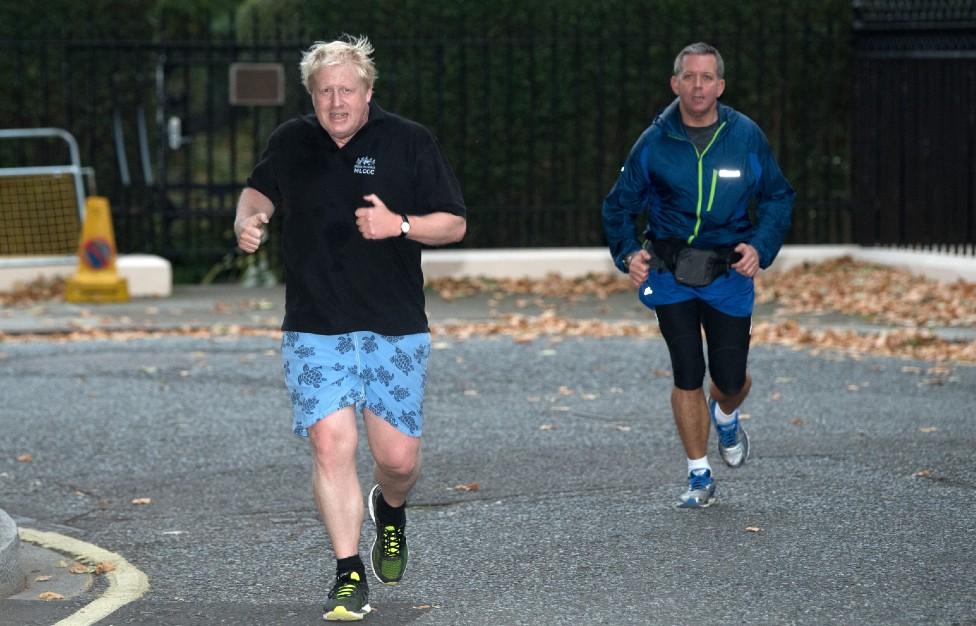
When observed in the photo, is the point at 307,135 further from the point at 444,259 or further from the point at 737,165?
the point at 444,259

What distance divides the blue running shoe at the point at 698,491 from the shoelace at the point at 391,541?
160 centimetres

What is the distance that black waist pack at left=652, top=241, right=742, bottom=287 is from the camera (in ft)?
22.5

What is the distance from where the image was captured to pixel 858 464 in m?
7.69

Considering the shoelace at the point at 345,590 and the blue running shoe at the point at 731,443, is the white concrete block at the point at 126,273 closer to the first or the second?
the blue running shoe at the point at 731,443

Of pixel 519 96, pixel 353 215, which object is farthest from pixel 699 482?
pixel 519 96

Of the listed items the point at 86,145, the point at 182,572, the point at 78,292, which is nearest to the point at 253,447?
the point at 182,572

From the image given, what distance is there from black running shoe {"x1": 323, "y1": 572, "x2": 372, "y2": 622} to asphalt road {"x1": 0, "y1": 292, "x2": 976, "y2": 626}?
10 centimetres

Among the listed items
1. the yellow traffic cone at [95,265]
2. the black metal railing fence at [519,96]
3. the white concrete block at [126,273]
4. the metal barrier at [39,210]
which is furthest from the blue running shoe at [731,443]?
the metal barrier at [39,210]

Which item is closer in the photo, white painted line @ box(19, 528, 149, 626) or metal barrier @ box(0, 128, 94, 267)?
white painted line @ box(19, 528, 149, 626)

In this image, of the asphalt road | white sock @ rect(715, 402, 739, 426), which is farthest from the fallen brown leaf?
white sock @ rect(715, 402, 739, 426)

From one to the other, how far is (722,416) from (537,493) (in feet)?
2.82

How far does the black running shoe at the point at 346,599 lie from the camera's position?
528 cm

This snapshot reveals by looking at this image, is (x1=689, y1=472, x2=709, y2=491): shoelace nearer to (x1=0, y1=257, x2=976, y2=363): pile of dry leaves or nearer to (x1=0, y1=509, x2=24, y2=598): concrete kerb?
(x1=0, y1=509, x2=24, y2=598): concrete kerb

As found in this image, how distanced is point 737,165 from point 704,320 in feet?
2.25
